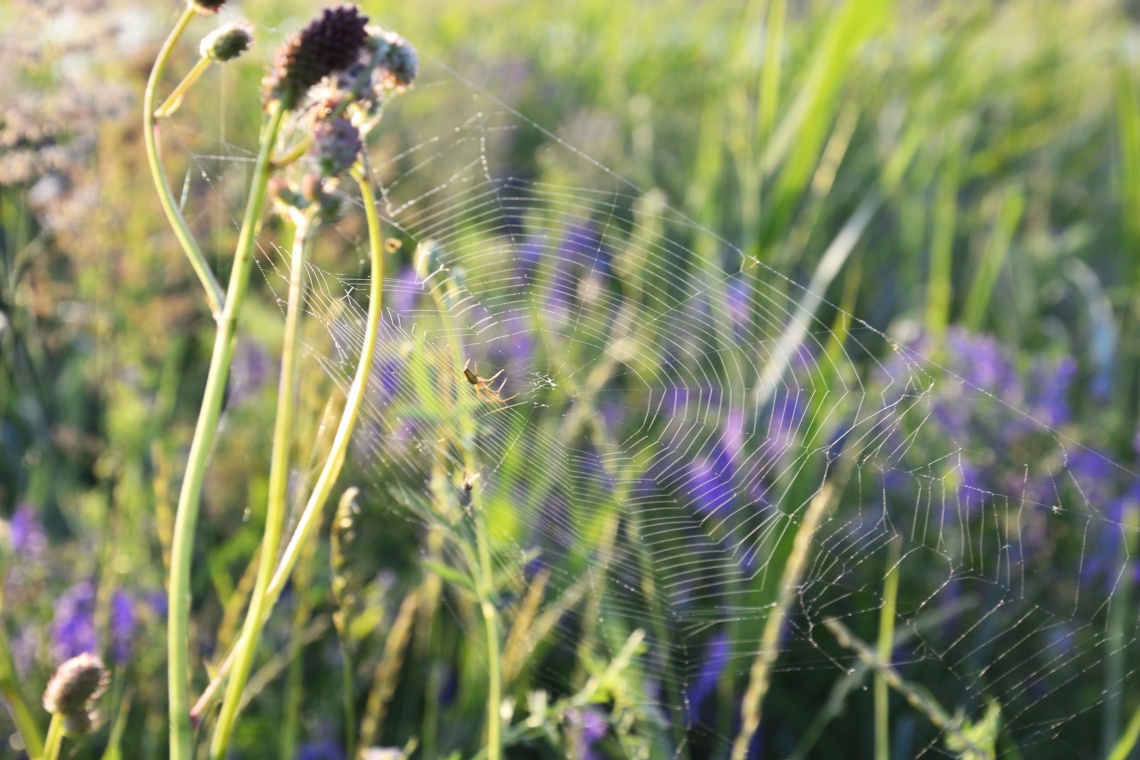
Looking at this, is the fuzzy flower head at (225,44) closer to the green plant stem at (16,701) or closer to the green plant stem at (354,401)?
the green plant stem at (354,401)

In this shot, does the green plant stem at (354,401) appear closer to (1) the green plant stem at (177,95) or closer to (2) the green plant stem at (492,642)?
(1) the green plant stem at (177,95)

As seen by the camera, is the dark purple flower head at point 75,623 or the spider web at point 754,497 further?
the spider web at point 754,497

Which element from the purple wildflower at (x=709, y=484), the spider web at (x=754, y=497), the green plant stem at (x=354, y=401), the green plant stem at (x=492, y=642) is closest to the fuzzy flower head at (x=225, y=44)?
the green plant stem at (x=354, y=401)

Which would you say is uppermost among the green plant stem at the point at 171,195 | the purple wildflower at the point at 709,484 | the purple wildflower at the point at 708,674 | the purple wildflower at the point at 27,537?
the green plant stem at the point at 171,195

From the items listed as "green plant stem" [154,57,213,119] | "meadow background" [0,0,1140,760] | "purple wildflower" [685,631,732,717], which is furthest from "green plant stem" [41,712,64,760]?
"purple wildflower" [685,631,732,717]

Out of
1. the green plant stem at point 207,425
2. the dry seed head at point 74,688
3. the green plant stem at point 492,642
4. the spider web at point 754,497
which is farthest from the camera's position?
the spider web at point 754,497

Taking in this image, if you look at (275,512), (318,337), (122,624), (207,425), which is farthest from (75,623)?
(207,425)

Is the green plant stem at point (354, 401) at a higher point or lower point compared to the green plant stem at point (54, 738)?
higher

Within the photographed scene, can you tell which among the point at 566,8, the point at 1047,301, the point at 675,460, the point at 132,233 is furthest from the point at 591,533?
the point at 566,8

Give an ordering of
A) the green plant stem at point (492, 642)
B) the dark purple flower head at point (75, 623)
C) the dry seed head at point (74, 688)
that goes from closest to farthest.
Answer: the dry seed head at point (74, 688) → the green plant stem at point (492, 642) → the dark purple flower head at point (75, 623)
